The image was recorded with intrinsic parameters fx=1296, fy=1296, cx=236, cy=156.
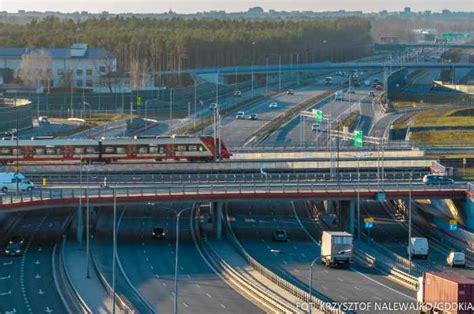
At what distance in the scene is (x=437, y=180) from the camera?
54.6 m

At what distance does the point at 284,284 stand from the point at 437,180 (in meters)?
17.2

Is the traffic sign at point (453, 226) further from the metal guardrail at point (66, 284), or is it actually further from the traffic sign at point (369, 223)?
the metal guardrail at point (66, 284)

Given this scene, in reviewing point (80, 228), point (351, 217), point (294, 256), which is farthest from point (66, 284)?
point (351, 217)

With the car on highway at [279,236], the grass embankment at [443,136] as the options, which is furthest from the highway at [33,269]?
the grass embankment at [443,136]

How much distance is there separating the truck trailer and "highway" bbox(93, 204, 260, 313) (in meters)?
5.06

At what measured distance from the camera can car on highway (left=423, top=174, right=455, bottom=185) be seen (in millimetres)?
53878

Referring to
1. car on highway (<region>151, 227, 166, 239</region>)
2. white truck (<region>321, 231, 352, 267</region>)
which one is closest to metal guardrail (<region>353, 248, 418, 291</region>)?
white truck (<region>321, 231, 352, 267</region>)

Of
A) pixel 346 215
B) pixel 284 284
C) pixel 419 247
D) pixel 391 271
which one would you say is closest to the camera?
pixel 284 284

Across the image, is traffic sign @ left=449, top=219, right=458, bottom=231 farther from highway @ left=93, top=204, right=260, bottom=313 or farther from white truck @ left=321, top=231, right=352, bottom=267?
highway @ left=93, top=204, right=260, bottom=313

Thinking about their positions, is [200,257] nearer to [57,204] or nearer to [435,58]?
[57,204]

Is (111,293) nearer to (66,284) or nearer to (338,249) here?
(66,284)

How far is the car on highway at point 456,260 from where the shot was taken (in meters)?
44.0

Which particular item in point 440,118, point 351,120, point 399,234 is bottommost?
point 440,118

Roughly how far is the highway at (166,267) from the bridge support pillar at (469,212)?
36.2 feet
